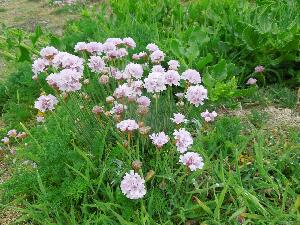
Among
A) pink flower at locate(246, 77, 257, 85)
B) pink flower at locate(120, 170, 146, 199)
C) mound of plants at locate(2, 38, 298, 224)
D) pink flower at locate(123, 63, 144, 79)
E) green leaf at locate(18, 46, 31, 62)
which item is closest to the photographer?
pink flower at locate(120, 170, 146, 199)

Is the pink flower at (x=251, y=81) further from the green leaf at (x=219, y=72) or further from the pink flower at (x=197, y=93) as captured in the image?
the pink flower at (x=197, y=93)

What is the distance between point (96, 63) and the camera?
2572 mm

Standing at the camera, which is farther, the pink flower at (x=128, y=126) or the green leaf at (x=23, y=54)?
the green leaf at (x=23, y=54)

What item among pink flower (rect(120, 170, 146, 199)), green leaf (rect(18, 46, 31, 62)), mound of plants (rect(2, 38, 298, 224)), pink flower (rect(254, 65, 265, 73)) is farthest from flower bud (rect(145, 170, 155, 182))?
green leaf (rect(18, 46, 31, 62))

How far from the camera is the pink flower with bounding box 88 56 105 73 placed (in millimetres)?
2564

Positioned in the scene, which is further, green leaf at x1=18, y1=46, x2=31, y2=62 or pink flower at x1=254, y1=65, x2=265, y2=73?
green leaf at x1=18, y1=46, x2=31, y2=62

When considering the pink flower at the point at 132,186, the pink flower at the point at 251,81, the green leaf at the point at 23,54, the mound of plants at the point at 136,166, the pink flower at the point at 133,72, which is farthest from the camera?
the green leaf at the point at 23,54

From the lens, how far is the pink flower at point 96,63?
2.56m

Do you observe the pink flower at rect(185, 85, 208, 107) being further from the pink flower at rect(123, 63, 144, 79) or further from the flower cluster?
the pink flower at rect(123, 63, 144, 79)

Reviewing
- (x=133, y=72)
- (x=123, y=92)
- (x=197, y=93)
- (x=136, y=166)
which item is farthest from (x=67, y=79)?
(x=197, y=93)

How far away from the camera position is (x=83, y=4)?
7.16 meters

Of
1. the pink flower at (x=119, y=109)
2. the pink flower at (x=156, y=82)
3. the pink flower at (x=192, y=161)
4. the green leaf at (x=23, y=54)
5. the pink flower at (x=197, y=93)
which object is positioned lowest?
the green leaf at (x=23, y=54)

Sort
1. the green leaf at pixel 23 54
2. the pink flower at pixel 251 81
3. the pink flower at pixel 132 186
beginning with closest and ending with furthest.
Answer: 1. the pink flower at pixel 132 186
2. the pink flower at pixel 251 81
3. the green leaf at pixel 23 54

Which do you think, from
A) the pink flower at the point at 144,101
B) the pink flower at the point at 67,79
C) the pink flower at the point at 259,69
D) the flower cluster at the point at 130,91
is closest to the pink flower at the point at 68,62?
the flower cluster at the point at 130,91
